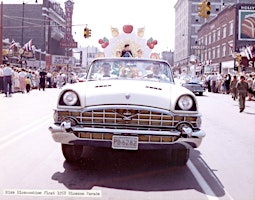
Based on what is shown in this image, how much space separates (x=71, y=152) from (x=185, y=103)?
1725mm

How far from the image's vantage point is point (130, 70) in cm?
609

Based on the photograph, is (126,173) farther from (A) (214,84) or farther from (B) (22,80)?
(A) (214,84)

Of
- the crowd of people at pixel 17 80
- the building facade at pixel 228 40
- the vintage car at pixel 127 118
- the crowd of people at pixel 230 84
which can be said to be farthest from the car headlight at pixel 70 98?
the building facade at pixel 228 40

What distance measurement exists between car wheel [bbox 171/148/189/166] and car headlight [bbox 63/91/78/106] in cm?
152

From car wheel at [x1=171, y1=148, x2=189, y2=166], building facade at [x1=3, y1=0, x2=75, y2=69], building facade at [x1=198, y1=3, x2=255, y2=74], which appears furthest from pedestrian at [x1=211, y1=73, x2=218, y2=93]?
building facade at [x1=3, y1=0, x2=75, y2=69]

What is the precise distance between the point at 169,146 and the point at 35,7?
67837mm

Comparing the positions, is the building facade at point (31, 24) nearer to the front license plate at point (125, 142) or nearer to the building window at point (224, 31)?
the building window at point (224, 31)

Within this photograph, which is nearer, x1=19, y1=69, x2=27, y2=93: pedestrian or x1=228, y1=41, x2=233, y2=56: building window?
x1=19, y1=69, x2=27, y2=93: pedestrian

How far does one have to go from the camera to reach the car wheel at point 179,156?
515cm

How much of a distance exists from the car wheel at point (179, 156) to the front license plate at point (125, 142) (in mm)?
919

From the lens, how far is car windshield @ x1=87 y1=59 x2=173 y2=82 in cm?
599

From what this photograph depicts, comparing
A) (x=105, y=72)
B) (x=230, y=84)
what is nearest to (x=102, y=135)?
(x=105, y=72)

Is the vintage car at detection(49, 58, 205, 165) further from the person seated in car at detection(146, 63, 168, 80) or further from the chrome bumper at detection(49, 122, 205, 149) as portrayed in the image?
the person seated in car at detection(146, 63, 168, 80)

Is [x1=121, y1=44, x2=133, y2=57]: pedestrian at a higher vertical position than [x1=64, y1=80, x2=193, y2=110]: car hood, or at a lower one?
higher
